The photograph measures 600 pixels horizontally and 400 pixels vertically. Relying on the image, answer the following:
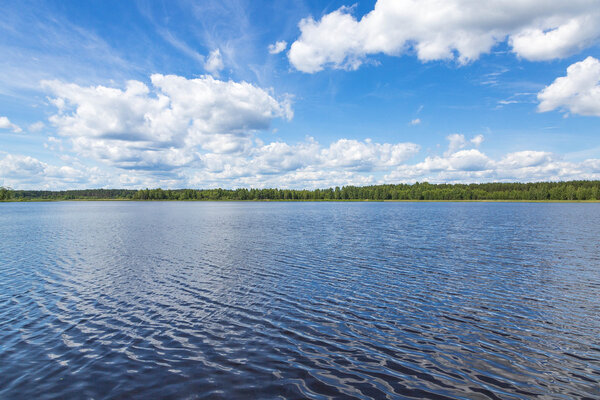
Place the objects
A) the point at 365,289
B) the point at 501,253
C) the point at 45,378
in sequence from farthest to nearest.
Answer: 1. the point at 501,253
2. the point at 365,289
3. the point at 45,378

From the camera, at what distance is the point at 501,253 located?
3556 centimetres

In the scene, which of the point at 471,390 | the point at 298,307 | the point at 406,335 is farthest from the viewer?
the point at 298,307

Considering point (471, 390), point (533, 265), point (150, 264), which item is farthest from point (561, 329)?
point (150, 264)

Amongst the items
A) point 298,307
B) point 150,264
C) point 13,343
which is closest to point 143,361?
point 13,343

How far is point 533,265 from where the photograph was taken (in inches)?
1152

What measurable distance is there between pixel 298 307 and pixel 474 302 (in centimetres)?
1082

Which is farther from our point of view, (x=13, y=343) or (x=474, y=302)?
(x=474, y=302)

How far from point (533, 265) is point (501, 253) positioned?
6.40 metres

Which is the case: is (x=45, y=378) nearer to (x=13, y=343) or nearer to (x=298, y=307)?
(x=13, y=343)

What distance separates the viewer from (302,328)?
15727mm

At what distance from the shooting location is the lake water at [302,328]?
11109mm

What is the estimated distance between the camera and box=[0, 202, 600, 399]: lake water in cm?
1111

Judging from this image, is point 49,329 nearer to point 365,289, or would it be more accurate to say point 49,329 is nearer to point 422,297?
point 365,289

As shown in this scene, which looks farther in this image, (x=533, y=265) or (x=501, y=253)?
(x=501, y=253)
